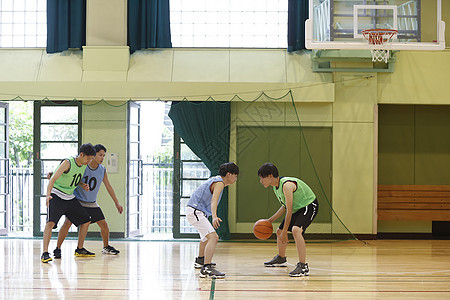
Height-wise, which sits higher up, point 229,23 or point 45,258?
point 229,23

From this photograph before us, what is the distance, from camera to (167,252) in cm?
750

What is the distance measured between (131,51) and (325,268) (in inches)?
179

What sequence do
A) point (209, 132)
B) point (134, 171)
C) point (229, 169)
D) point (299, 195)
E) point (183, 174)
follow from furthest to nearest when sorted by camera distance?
point (134, 171)
point (183, 174)
point (209, 132)
point (299, 195)
point (229, 169)

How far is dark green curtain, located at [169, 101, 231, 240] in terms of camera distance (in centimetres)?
837

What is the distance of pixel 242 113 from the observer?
8461mm

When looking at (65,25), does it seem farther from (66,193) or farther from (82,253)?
(82,253)

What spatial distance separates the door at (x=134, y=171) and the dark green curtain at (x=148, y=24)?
0.99 meters

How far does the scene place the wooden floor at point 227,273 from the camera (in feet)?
16.9

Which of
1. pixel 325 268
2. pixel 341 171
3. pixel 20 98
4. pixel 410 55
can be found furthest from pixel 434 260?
pixel 20 98

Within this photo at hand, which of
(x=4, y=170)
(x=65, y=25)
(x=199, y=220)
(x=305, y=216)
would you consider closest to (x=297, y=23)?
(x=65, y=25)

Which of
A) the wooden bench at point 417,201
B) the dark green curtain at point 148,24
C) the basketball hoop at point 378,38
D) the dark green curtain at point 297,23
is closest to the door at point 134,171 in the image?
the dark green curtain at point 148,24

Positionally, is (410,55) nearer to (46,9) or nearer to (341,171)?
(341,171)

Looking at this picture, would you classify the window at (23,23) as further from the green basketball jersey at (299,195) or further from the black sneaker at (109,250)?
the green basketball jersey at (299,195)

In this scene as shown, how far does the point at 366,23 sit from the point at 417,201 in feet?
10.4
